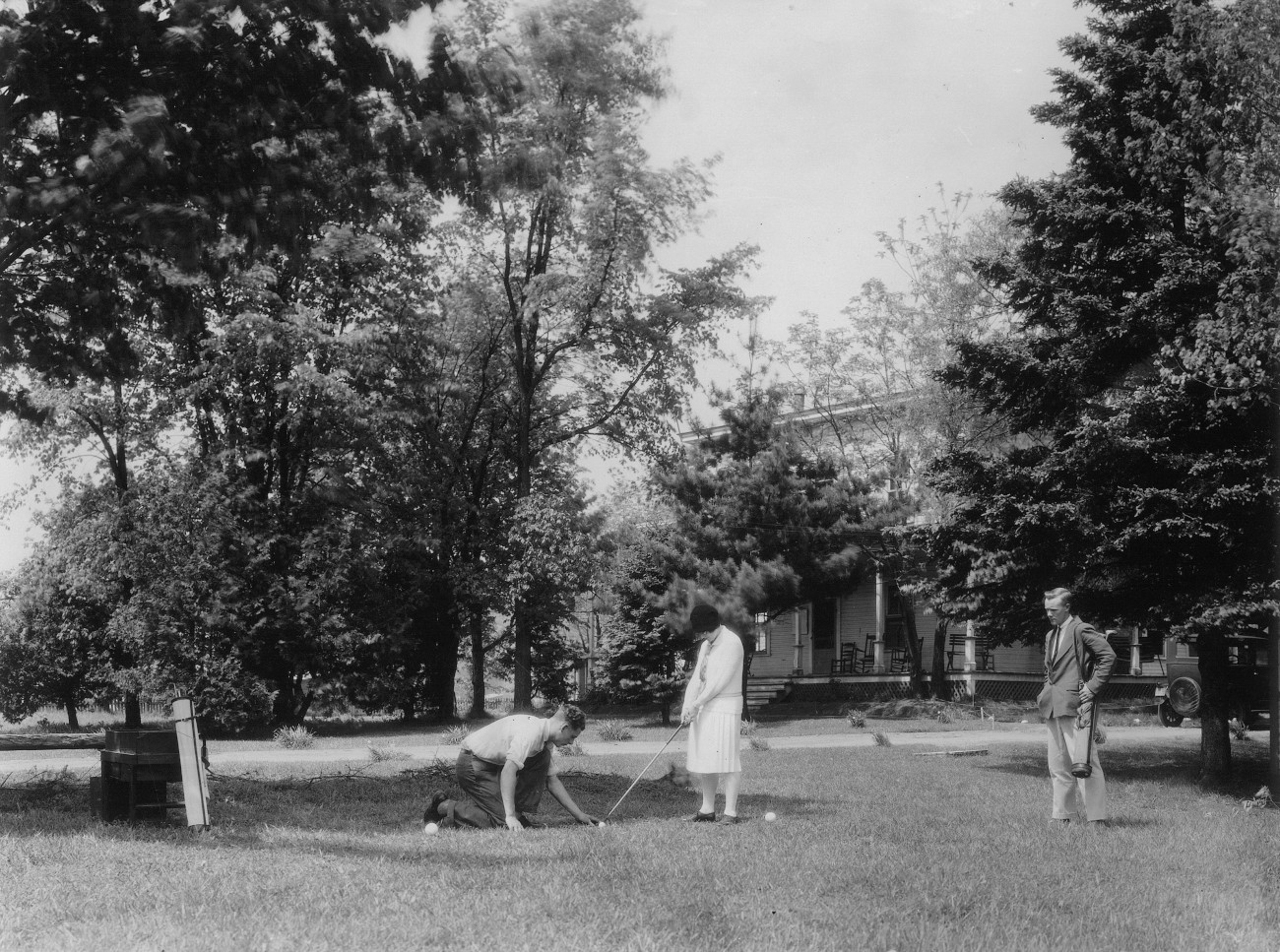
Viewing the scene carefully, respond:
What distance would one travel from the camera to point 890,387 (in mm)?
33688

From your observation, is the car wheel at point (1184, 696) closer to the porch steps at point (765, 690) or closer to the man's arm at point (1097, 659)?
the man's arm at point (1097, 659)

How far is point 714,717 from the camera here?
1006 cm

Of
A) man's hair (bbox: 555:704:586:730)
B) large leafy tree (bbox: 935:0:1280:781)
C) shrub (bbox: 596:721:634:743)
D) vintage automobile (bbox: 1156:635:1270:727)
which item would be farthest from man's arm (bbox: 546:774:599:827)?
shrub (bbox: 596:721:634:743)

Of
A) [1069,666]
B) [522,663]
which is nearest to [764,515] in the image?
[522,663]

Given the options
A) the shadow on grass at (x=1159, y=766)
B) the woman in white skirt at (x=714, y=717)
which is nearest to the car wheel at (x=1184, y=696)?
the shadow on grass at (x=1159, y=766)

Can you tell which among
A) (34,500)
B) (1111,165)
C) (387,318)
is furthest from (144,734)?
(34,500)

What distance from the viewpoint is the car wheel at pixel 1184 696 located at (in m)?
23.4

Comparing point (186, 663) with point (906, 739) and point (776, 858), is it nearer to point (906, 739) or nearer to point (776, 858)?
point (906, 739)

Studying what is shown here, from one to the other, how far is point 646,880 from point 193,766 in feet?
12.2

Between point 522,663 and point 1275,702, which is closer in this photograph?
point 1275,702

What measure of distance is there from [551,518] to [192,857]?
22904 mm

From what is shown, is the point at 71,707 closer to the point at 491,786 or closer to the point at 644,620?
the point at 644,620

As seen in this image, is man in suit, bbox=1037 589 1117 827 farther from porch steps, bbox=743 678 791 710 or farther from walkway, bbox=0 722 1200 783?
porch steps, bbox=743 678 791 710

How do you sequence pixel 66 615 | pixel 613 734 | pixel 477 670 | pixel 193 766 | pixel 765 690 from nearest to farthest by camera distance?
pixel 193 766, pixel 613 734, pixel 66 615, pixel 765 690, pixel 477 670
